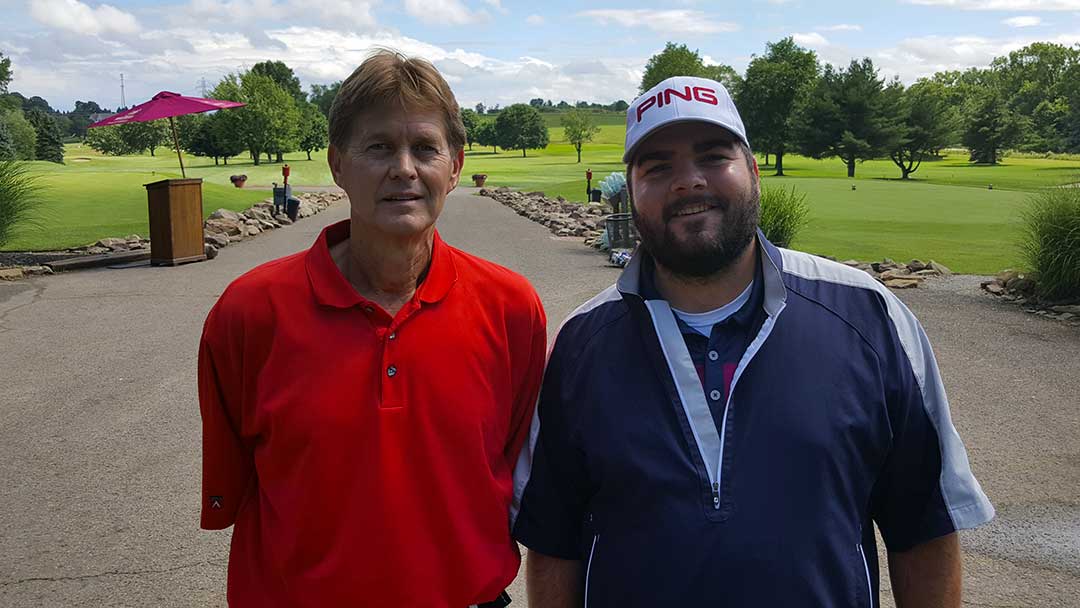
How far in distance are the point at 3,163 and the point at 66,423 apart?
40.8 ft

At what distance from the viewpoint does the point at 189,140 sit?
284ft

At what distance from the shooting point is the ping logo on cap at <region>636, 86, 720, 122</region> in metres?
2.52

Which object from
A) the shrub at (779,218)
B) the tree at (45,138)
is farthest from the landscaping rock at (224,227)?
the tree at (45,138)

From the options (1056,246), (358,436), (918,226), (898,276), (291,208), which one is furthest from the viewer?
(291,208)

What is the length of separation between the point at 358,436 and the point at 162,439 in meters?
5.33

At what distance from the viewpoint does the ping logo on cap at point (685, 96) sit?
8.27 ft

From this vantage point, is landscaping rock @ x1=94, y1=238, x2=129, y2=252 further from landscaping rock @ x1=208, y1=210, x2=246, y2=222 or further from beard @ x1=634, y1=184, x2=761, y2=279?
beard @ x1=634, y1=184, x2=761, y2=279

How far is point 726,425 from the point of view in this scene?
222 centimetres

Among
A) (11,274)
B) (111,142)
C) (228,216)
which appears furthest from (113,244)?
(111,142)

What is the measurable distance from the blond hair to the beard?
25.6 inches

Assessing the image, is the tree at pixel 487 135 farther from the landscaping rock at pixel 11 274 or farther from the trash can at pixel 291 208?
the landscaping rock at pixel 11 274

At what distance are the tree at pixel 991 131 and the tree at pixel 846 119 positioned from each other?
41.7 feet

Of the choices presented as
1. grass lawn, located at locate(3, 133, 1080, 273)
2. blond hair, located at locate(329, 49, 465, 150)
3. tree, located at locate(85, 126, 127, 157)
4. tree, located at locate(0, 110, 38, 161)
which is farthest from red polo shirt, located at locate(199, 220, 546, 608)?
tree, located at locate(85, 126, 127, 157)

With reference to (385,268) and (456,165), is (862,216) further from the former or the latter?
(385,268)
